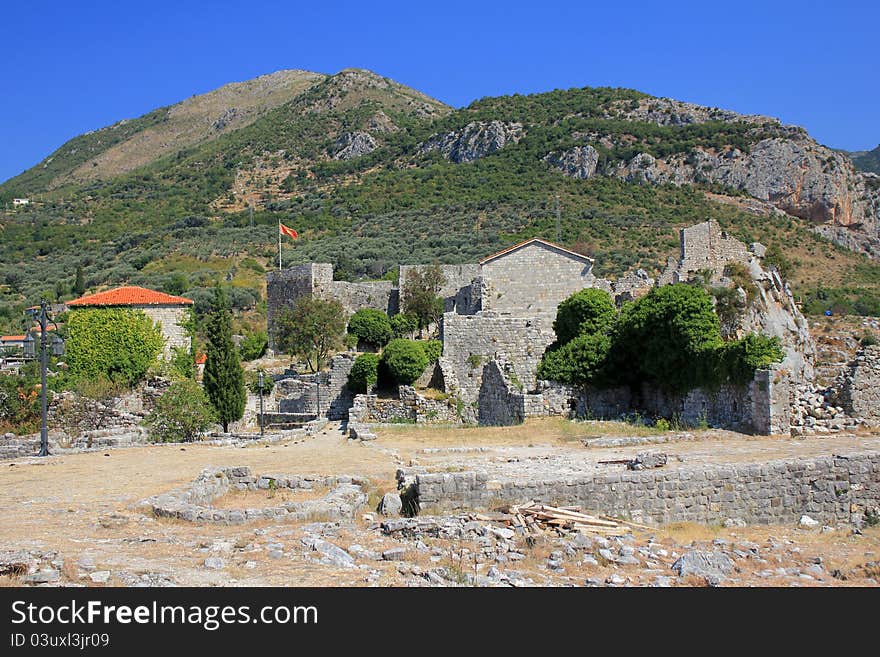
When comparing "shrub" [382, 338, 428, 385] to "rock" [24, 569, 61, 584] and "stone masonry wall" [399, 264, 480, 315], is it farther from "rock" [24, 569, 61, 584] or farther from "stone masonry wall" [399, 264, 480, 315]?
"rock" [24, 569, 61, 584]

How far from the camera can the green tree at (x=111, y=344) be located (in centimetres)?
2855

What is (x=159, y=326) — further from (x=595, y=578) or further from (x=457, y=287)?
(x=595, y=578)

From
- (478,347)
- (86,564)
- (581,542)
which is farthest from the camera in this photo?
(478,347)

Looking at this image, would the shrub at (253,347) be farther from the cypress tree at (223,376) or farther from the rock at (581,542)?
the rock at (581,542)

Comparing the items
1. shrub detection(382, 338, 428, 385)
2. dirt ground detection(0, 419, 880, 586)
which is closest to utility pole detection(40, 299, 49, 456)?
dirt ground detection(0, 419, 880, 586)

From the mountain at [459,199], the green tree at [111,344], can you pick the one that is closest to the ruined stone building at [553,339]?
the green tree at [111,344]

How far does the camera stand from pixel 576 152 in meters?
69.6

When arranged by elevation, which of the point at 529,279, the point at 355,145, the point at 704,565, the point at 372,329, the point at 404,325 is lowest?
A: the point at 704,565

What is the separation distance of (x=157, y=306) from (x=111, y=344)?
7.39 ft

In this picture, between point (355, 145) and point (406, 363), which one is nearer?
point (406, 363)

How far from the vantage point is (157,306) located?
3025cm

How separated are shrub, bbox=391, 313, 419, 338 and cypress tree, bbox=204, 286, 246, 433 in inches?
528

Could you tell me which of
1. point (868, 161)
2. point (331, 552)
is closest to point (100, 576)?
point (331, 552)

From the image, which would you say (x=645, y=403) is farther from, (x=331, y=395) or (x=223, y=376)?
(x=223, y=376)
